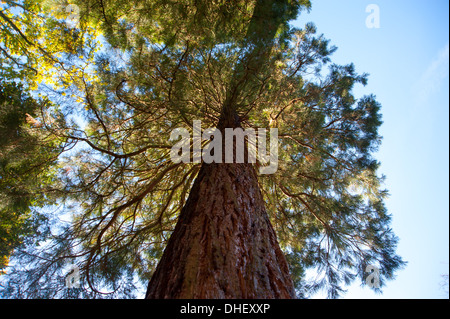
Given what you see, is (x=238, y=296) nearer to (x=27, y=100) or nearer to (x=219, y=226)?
(x=219, y=226)

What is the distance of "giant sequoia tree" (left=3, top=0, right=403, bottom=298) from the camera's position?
327cm

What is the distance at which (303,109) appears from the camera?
3.64 metres

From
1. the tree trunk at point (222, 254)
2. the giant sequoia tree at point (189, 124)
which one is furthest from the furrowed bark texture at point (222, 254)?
the giant sequoia tree at point (189, 124)

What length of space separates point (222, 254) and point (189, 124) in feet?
8.12

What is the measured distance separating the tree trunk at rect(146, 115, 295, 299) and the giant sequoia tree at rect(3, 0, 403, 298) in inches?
28.2

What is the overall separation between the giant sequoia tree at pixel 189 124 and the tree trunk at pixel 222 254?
0.72 metres

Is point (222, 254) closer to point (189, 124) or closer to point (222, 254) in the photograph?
point (222, 254)

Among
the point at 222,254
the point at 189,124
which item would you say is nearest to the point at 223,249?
the point at 222,254

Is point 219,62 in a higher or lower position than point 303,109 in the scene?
higher

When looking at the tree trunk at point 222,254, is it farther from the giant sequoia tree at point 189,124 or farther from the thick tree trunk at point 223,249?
the giant sequoia tree at point 189,124

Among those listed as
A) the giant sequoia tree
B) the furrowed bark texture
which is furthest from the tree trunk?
the giant sequoia tree

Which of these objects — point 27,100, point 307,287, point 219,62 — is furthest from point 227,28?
point 307,287

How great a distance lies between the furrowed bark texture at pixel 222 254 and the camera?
1301mm
